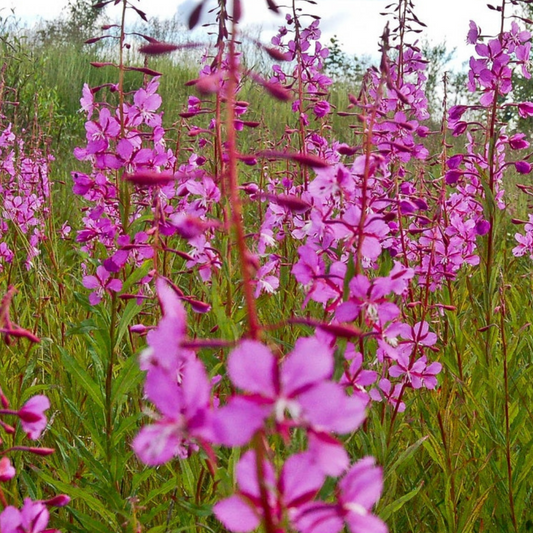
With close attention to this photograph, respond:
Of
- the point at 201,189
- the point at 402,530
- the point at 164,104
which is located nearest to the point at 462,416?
the point at 402,530

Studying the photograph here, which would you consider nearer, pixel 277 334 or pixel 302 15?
pixel 277 334

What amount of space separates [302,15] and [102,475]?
112 inches

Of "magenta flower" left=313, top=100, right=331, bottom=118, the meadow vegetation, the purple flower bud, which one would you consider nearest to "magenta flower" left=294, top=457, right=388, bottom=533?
the meadow vegetation

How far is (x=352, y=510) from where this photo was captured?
680mm

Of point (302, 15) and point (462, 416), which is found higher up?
point (302, 15)

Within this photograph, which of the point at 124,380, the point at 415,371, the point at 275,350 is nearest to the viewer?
the point at 275,350

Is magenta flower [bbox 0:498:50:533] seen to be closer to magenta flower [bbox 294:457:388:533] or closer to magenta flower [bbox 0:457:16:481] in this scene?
magenta flower [bbox 0:457:16:481]

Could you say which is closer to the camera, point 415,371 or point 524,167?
point 415,371

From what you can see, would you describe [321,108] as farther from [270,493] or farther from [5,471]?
[270,493]

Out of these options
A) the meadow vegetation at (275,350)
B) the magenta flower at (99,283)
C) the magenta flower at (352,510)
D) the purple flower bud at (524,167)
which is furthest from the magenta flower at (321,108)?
the magenta flower at (352,510)

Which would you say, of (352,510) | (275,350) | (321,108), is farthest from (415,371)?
(321,108)

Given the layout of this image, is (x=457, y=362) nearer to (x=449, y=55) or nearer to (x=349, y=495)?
(x=349, y=495)

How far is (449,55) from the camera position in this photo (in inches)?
601

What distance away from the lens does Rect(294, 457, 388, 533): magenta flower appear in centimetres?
66
